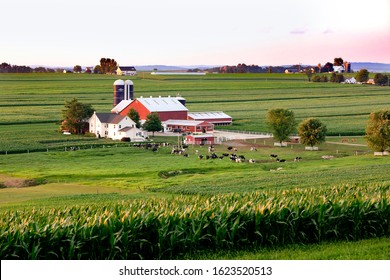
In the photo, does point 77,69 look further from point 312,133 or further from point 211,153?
point 211,153

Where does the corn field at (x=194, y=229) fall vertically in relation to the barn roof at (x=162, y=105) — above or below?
above

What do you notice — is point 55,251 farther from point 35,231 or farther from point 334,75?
point 334,75

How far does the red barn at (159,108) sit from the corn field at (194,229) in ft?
185

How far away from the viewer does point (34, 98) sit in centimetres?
11181

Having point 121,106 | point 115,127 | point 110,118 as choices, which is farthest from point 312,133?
point 121,106

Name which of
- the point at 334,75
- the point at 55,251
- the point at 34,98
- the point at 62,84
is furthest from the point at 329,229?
the point at 334,75

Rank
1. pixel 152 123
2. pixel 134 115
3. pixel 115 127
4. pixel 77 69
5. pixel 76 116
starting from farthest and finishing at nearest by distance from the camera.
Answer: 1. pixel 77 69
2. pixel 134 115
3. pixel 76 116
4. pixel 152 123
5. pixel 115 127

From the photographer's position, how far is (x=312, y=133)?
5650 cm

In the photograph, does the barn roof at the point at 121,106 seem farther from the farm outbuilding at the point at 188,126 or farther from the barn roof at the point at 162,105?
the farm outbuilding at the point at 188,126

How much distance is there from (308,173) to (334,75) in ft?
385

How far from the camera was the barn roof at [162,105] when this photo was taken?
246 ft

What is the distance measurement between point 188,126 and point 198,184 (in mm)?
34223

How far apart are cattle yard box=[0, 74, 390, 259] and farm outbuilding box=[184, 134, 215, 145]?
196 centimetres

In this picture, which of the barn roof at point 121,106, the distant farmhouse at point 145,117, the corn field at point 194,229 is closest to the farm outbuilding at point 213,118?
the distant farmhouse at point 145,117
